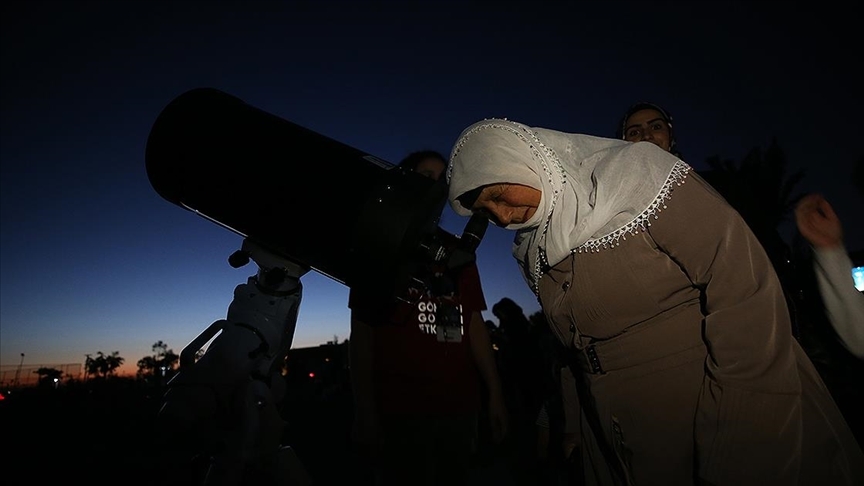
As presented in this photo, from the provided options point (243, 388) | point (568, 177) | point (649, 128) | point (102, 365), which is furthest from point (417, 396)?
point (102, 365)

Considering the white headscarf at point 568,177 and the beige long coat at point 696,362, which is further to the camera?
the white headscarf at point 568,177

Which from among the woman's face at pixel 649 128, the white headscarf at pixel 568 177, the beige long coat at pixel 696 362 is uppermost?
the woman's face at pixel 649 128

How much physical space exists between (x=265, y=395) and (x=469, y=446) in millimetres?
1430

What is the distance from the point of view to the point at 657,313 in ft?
4.42

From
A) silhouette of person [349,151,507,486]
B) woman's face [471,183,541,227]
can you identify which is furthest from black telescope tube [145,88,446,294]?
silhouette of person [349,151,507,486]

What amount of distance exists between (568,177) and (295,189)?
0.95 metres

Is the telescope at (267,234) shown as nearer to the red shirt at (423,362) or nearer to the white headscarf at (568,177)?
the white headscarf at (568,177)

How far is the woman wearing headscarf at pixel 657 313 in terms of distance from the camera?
1107mm

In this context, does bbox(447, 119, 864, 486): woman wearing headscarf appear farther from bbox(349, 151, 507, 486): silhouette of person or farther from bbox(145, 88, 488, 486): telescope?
bbox(349, 151, 507, 486): silhouette of person

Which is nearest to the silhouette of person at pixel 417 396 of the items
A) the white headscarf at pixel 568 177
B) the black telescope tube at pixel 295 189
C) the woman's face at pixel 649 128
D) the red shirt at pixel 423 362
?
the red shirt at pixel 423 362

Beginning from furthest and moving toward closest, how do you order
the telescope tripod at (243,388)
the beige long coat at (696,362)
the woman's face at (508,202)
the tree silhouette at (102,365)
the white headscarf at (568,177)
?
the tree silhouette at (102,365) < the woman's face at (508,202) < the telescope tripod at (243,388) < the white headscarf at (568,177) < the beige long coat at (696,362)

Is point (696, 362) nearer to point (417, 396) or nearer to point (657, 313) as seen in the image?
point (657, 313)

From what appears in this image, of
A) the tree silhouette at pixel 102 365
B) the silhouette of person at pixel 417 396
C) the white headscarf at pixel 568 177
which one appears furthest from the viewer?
the tree silhouette at pixel 102 365

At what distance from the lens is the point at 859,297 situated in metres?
1.46
